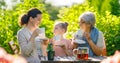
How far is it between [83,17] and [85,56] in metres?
0.92

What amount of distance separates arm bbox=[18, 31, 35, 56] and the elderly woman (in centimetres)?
78

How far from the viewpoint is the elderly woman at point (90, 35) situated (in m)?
5.13

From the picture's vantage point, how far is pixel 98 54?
521 centimetres

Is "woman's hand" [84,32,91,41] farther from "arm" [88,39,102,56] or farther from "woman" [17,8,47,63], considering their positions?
"woman" [17,8,47,63]

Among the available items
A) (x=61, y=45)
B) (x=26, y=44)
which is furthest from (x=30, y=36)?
(x=61, y=45)

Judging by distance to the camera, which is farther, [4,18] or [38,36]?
[4,18]

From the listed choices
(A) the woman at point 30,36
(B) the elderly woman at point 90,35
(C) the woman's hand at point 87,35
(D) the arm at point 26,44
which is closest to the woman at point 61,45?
(B) the elderly woman at point 90,35

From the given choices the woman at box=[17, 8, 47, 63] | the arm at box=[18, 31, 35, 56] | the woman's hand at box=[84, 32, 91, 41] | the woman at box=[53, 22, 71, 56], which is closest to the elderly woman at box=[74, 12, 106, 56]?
the woman's hand at box=[84, 32, 91, 41]

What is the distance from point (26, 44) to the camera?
4723 millimetres

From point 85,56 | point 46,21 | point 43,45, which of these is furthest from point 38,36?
point 46,21

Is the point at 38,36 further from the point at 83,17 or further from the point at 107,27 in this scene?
the point at 107,27

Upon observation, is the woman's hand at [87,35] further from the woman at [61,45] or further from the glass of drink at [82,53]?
the glass of drink at [82,53]

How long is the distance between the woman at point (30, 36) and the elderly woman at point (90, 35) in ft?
1.94

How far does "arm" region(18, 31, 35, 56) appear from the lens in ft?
15.3
